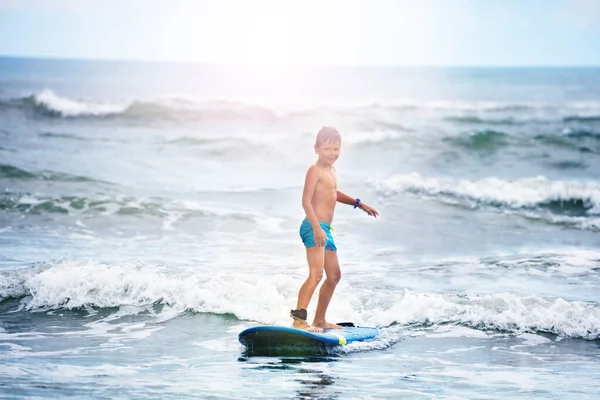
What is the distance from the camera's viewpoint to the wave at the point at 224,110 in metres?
27.4

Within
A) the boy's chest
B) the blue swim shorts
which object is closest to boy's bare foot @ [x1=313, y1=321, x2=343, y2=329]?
the blue swim shorts

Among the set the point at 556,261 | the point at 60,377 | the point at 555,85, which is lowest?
the point at 60,377

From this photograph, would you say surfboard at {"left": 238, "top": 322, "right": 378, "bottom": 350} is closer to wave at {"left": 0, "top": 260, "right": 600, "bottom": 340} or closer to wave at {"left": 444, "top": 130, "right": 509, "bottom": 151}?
wave at {"left": 0, "top": 260, "right": 600, "bottom": 340}

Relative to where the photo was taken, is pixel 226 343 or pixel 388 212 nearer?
pixel 226 343

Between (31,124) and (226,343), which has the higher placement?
(31,124)

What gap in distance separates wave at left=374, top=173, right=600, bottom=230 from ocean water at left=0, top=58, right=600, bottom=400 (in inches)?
2.3

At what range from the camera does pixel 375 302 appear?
7.44 m

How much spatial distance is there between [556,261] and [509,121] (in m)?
18.0

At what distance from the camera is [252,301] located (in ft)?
24.5

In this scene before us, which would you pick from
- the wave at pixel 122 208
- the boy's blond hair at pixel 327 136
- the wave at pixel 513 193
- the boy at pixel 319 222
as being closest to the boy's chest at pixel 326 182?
the boy at pixel 319 222

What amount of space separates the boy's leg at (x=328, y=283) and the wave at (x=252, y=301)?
0.86m

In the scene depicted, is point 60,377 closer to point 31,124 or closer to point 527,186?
point 527,186

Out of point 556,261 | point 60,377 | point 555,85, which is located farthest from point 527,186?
point 555,85

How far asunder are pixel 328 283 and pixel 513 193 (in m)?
9.97
